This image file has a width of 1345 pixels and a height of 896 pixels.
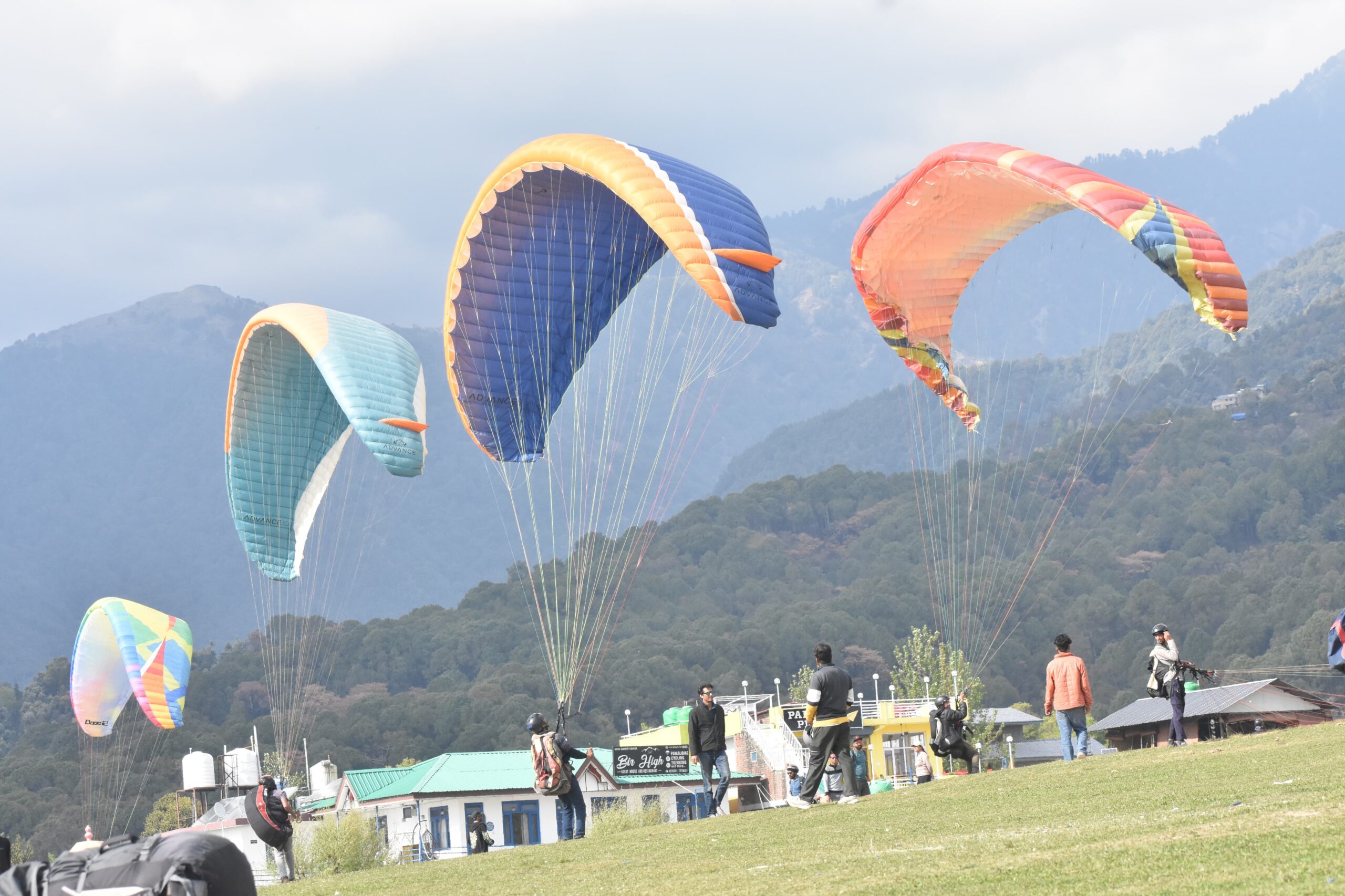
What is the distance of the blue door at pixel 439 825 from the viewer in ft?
156

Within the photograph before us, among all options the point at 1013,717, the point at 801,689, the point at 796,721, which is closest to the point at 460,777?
the point at 796,721

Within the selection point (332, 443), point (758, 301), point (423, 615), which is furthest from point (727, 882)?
point (423, 615)

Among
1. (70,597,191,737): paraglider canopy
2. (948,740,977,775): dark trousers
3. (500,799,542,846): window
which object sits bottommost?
(500,799,542,846): window

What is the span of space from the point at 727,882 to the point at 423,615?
421 ft

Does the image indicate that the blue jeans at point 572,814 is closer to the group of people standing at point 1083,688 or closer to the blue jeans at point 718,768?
the blue jeans at point 718,768

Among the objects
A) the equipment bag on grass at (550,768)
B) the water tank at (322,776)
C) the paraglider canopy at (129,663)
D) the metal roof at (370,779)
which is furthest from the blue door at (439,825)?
the equipment bag on grass at (550,768)

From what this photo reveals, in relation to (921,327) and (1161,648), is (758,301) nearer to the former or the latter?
(921,327)

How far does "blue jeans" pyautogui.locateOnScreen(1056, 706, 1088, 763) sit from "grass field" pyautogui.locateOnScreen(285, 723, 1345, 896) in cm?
75

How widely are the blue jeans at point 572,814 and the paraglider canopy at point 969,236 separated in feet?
21.5

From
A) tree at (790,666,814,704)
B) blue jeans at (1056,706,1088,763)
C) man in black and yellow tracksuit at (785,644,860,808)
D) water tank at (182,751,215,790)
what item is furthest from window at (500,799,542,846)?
man in black and yellow tracksuit at (785,644,860,808)

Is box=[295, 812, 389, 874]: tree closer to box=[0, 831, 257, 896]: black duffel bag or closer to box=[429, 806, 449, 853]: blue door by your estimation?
box=[0, 831, 257, 896]: black duffel bag

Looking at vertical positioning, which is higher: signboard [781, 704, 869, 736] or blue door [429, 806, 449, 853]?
signboard [781, 704, 869, 736]

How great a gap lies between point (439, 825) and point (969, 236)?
35.7 meters

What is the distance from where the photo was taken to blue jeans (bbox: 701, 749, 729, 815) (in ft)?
44.1
